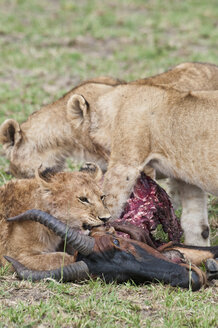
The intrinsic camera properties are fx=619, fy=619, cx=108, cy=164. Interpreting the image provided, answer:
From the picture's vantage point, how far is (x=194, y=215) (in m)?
5.73

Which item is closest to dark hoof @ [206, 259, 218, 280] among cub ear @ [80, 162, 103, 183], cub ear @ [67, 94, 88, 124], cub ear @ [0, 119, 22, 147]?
cub ear @ [80, 162, 103, 183]

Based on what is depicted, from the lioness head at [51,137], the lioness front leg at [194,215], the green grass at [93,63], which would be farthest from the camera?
the lioness head at [51,137]

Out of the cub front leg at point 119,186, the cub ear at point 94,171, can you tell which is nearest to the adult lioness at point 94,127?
the cub front leg at point 119,186

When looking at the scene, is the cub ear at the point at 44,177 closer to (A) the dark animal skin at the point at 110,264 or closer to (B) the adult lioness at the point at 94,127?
(A) the dark animal skin at the point at 110,264

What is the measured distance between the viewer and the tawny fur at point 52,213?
450cm

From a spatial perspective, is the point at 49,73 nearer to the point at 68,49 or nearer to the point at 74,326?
the point at 68,49

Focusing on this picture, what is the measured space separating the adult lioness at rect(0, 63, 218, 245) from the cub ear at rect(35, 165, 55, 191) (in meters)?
0.87

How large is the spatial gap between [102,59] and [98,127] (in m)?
6.30

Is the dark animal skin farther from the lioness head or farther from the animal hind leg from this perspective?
the lioness head

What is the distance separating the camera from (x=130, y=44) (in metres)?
13.2

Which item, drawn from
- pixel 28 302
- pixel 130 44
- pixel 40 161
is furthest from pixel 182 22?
pixel 28 302

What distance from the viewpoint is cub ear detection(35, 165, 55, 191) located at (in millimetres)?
4680

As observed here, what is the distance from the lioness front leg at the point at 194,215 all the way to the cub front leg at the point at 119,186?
2.12ft

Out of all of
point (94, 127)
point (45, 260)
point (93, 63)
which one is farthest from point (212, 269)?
point (93, 63)
